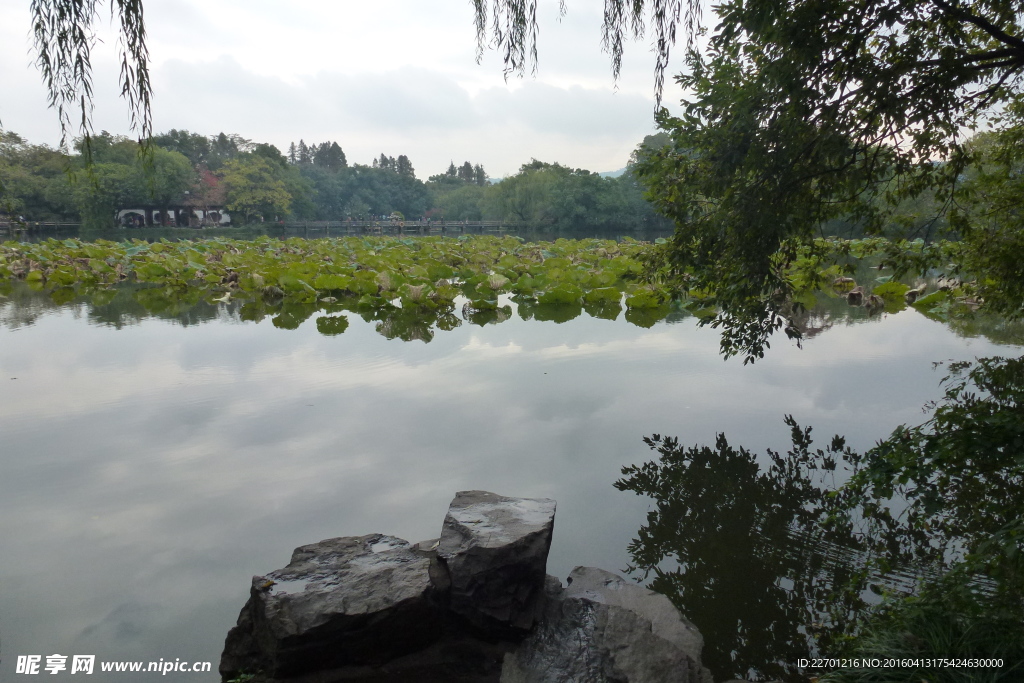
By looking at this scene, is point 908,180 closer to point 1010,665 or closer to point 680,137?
point 680,137

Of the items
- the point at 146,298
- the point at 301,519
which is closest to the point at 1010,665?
the point at 301,519

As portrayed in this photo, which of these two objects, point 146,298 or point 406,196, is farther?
point 406,196

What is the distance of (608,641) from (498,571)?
1.33ft

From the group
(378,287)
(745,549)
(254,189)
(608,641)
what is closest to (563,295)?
(378,287)

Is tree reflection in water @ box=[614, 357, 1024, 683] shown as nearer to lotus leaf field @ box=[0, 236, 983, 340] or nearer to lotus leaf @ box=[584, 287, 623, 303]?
lotus leaf field @ box=[0, 236, 983, 340]

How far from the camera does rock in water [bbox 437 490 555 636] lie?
2201 millimetres

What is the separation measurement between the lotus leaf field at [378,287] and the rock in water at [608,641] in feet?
12.8

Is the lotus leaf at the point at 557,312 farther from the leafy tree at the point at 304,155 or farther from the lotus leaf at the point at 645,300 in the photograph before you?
the leafy tree at the point at 304,155

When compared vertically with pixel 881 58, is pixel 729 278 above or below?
below

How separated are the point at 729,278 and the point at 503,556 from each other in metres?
1.69

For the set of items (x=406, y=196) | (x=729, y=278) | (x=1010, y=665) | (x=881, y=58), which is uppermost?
(x=406, y=196)

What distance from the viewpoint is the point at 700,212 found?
3227mm

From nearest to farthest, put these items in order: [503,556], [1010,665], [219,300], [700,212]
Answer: [1010,665]
[503,556]
[700,212]
[219,300]

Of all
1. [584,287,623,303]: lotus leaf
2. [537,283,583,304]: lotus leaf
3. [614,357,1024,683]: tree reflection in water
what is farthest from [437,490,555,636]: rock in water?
[584,287,623,303]: lotus leaf
